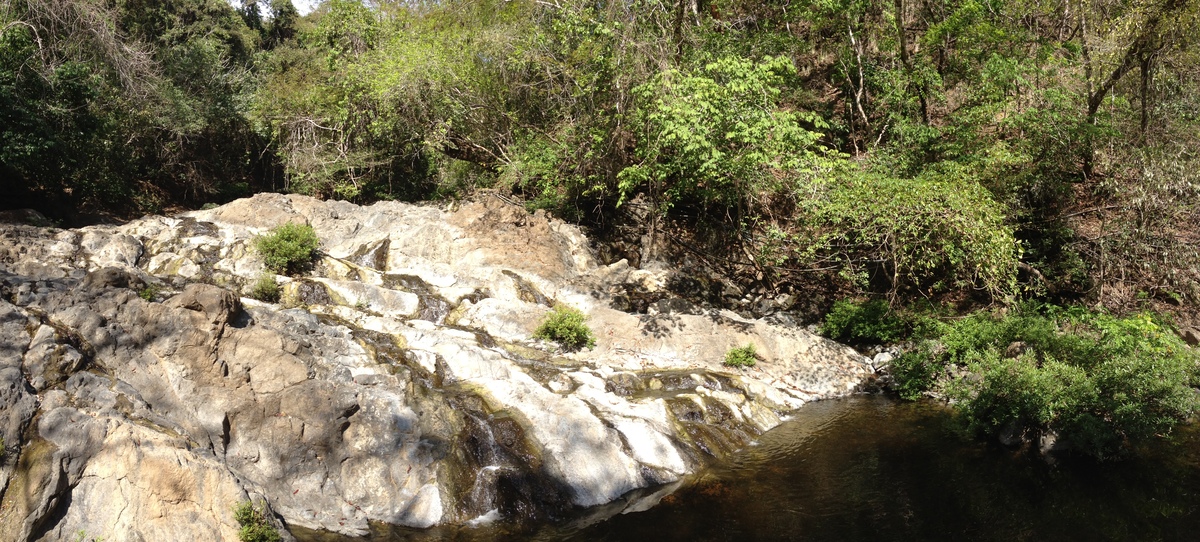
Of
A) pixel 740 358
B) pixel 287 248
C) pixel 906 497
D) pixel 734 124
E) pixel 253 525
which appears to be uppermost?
pixel 734 124

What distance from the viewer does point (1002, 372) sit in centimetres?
1090

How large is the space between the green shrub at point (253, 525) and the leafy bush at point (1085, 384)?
33.5 feet

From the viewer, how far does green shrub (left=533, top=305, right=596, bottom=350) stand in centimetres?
1395

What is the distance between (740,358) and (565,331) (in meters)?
3.59

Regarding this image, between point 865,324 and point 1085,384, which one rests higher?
point 1085,384

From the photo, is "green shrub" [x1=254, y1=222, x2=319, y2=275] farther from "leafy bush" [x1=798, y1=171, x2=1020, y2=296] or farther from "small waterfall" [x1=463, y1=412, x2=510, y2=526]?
"leafy bush" [x1=798, y1=171, x2=1020, y2=296]

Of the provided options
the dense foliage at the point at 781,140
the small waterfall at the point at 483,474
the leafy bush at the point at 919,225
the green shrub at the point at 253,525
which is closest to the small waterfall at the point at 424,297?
the dense foliage at the point at 781,140

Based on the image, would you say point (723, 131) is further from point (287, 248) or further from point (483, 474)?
point (287, 248)

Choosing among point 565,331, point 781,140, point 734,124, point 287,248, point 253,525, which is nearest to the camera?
point 253,525

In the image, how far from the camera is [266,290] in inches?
519

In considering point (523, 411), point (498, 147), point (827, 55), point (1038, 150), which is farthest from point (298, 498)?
point (827, 55)

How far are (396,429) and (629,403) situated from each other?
381 cm

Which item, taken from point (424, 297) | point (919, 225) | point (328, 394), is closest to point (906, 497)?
point (919, 225)

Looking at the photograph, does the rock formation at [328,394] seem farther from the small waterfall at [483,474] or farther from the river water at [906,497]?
the river water at [906,497]
